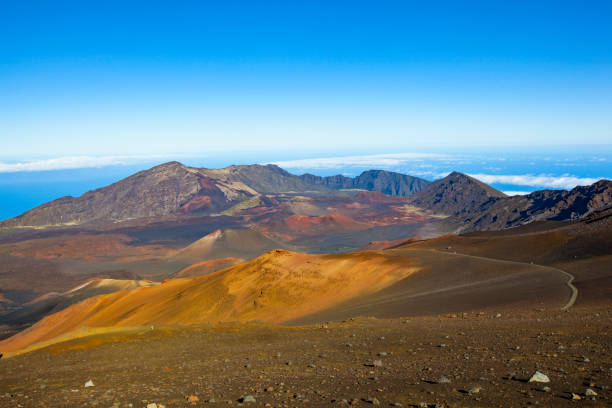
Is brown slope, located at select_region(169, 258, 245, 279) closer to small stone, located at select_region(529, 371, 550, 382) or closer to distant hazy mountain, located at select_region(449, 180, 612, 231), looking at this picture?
small stone, located at select_region(529, 371, 550, 382)

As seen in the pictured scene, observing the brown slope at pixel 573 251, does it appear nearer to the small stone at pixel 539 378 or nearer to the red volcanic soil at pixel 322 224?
the small stone at pixel 539 378

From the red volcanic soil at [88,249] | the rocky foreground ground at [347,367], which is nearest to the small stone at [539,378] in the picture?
the rocky foreground ground at [347,367]

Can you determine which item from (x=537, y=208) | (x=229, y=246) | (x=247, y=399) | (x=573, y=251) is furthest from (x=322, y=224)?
(x=247, y=399)

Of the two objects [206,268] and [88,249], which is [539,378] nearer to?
[206,268]

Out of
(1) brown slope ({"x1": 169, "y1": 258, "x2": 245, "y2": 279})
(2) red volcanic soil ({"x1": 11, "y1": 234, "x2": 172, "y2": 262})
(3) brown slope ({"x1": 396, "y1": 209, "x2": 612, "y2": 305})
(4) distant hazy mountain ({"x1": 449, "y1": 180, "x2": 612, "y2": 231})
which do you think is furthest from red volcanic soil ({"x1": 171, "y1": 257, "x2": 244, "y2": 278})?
(4) distant hazy mountain ({"x1": 449, "y1": 180, "x2": 612, "y2": 231})

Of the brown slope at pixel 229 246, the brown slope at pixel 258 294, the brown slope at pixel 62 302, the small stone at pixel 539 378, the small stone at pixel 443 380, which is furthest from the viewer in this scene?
the brown slope at pixel 229 246
